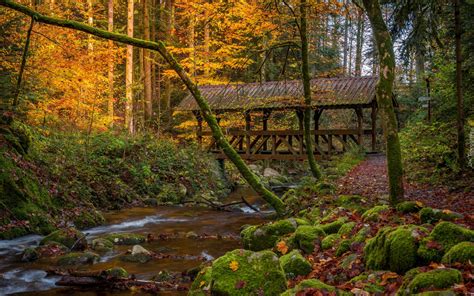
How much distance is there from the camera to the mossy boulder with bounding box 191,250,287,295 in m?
4.28

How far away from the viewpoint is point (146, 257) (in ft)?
25.2

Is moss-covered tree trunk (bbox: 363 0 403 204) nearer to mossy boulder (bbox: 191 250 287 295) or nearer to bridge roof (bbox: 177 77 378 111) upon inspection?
mossy boulder (bbox: 191 250 287 295)

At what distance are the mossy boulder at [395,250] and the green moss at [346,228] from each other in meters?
1.32

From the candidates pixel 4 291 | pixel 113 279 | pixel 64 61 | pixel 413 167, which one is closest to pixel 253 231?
pixel 113 279

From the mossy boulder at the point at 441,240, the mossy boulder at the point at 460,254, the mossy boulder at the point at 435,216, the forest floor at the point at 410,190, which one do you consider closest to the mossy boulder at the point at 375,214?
the mossy boulder at the point at 435,216

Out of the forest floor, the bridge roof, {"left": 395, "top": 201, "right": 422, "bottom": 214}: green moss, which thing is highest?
the bridge roof

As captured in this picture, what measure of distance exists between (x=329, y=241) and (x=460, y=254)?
90.8 inches

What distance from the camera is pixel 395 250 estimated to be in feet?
14.4

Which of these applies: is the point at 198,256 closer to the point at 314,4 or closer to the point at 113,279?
the point at 113,279

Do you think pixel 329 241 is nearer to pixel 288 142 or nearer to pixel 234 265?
pixel 234 265

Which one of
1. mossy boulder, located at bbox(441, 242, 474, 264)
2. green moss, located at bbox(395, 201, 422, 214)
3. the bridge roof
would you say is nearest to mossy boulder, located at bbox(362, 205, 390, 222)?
green moss, located at bbox(395, 201, 422, 214)

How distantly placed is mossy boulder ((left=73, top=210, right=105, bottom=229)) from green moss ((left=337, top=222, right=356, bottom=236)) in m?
6.57

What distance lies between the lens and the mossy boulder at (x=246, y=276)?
428cm

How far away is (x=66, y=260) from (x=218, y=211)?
6.47 metres
